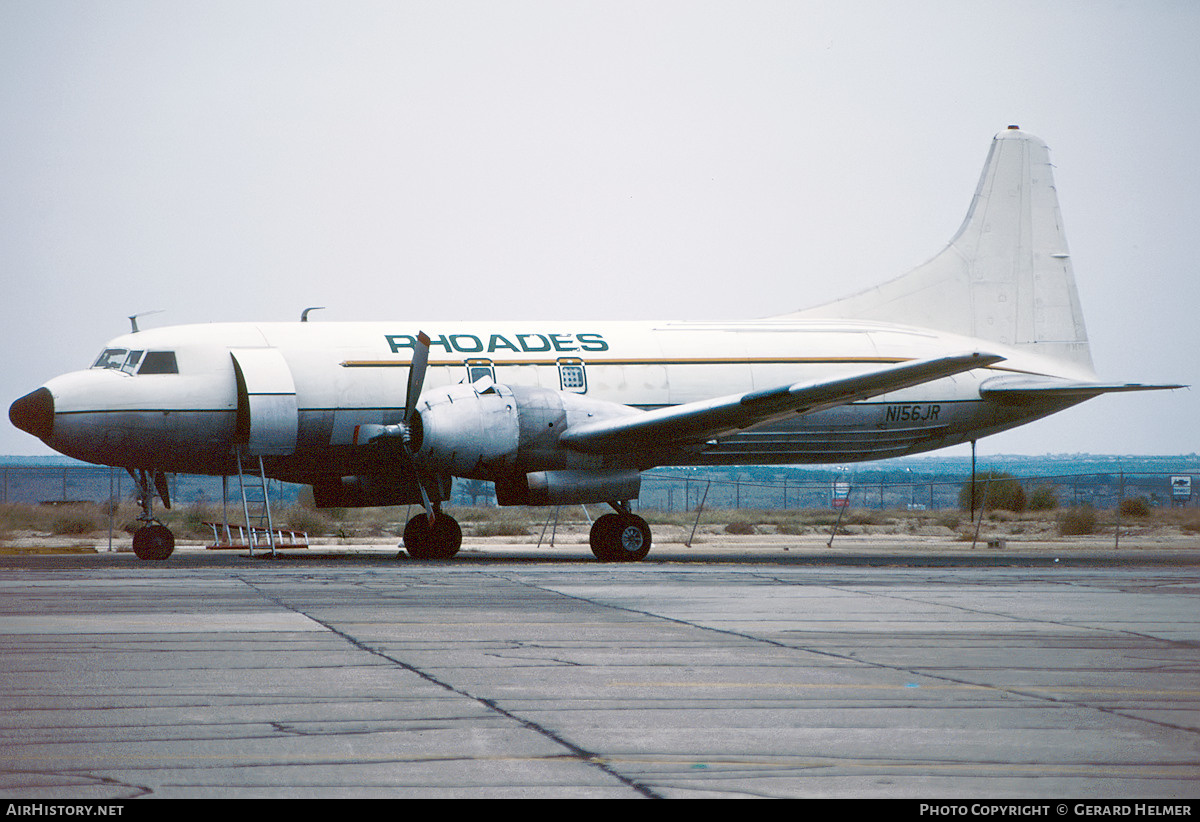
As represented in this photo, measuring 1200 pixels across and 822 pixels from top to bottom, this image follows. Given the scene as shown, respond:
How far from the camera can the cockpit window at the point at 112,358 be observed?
23922 mm

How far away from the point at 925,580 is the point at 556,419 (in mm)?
7187

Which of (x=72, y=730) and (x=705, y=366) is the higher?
(x=705, y=366)

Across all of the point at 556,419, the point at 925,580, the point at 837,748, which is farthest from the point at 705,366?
the point at 837,748

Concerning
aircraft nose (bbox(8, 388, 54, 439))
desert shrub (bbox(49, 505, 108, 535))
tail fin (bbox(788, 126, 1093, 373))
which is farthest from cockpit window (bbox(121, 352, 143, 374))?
desert shrub (bbox(49, 505, 108, 535))

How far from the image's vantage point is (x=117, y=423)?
23.1m

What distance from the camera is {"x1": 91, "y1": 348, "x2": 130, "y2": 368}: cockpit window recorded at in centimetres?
2392

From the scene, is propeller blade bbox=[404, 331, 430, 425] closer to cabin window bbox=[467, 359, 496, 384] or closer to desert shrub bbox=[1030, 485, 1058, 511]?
cabin window bbox=[467, 359, 496, 384]

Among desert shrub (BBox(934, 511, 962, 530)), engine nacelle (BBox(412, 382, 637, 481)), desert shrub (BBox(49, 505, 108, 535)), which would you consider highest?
engine nacelle (BBox(412, 382, 637, 481))

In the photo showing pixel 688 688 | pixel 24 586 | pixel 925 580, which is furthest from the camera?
pixel 925 580

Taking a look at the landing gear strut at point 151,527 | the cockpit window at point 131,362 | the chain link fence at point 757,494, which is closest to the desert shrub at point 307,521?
the chain link fence at point 757,494

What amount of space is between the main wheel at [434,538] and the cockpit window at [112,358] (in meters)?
6.04

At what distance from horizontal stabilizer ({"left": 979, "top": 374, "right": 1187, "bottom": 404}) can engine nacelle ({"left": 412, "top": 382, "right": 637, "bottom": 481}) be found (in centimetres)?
868
